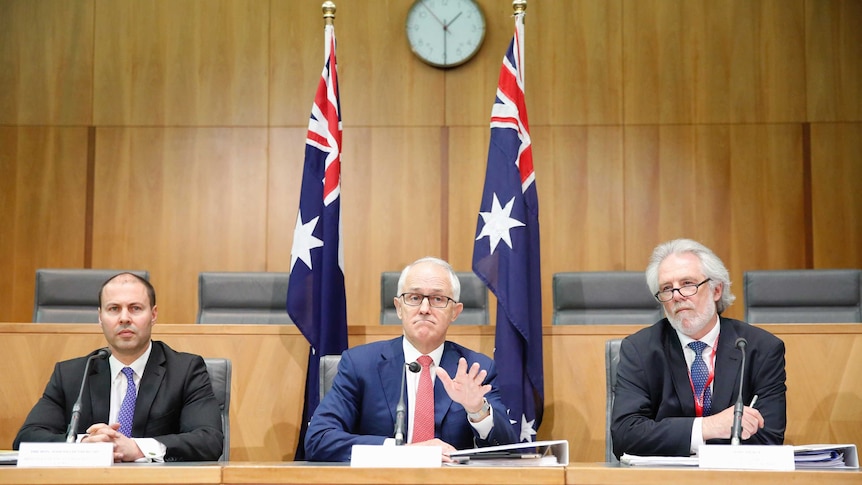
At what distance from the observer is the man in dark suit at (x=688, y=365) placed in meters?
2.85

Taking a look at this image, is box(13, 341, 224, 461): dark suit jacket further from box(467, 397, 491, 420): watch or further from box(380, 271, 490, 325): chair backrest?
box(380, 271, 490, 325): chair backrest

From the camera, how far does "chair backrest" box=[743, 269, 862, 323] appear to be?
16.0 ft

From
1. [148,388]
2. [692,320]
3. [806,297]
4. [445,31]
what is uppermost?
[445,31]

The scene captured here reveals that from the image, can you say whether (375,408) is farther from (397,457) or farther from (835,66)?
(835,66)

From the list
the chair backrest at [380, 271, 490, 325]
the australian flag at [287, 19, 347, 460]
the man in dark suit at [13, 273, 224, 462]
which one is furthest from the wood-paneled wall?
the man in dark suit at [13, 273, 224, 462]

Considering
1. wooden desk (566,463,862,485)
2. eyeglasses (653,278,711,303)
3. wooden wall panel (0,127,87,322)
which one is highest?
wooden wall panel (0,127,87,322)

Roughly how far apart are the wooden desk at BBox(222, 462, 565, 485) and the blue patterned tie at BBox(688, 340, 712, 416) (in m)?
0.99

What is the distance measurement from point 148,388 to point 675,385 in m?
1.72

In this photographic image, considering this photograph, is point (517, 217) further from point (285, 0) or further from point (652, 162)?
point (285, 0)

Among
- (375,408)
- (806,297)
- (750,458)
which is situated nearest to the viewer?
(750,458)

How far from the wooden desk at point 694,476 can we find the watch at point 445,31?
4.97 metres

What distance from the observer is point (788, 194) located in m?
6.65

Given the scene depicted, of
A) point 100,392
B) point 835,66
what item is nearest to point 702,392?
point 100,392

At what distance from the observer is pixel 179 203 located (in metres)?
6.78
